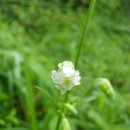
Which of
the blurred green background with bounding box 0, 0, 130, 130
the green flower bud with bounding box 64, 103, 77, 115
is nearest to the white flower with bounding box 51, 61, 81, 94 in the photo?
the green flower bud with bounding box 64, 103, 77, 115

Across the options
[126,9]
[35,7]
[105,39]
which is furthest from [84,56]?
[126,9]

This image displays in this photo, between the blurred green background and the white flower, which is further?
the blurred green background

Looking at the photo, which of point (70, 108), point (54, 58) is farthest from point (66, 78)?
point (54, 58)

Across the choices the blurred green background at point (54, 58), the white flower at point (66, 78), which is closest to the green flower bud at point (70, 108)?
the white flower at point (66, 78)

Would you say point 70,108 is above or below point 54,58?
below

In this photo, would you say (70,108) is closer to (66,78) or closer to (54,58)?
(66,78)

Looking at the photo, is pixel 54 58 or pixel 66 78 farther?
pixel 54 58

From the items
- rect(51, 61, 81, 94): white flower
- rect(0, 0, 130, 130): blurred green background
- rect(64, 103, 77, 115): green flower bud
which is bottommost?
rect(64, 103, 77, 115): green flower bud

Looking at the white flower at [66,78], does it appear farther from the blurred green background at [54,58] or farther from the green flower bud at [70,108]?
the blurred green background at [54,58]

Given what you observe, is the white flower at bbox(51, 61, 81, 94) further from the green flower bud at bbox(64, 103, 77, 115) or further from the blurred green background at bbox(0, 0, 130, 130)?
the blurred green background at bbox(0, 0, 130, 130)
